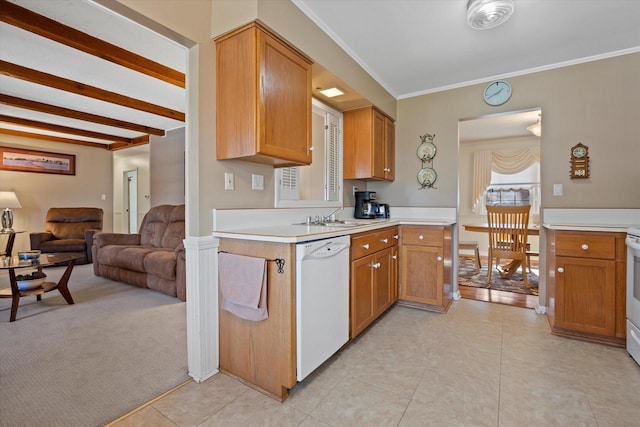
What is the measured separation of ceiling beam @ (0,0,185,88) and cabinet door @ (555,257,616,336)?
4021 millimetres

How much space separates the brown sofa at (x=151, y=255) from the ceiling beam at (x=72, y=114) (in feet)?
5.73

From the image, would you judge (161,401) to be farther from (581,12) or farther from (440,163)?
(581,12)

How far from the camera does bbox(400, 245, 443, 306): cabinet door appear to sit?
289 centimetres

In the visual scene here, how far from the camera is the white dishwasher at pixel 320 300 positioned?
1614 millimetres

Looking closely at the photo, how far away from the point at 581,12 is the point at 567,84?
3.00 feet

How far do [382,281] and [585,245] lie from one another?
5.11 feet

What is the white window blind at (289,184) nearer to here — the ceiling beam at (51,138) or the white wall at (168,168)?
the white wall at (168,168)

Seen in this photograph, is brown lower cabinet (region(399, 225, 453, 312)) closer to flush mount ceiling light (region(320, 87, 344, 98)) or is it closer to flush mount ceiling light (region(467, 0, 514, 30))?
flush mount ceiling light (region(320, 87, 344, 98))

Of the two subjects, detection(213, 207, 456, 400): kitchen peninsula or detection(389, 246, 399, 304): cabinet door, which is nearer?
detection(213, 207, 456, 400): kitchen peninsula

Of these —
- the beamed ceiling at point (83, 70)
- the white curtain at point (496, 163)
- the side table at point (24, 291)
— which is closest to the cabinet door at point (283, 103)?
the beamed ceiling at point (83, 70)

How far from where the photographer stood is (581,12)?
6.93 feet

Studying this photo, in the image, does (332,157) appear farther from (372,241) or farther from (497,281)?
(497,281)

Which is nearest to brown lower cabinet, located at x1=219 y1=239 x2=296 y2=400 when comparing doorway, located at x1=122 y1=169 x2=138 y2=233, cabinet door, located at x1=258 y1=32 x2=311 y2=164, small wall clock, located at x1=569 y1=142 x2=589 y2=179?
cabinet door, located at x1=258 y1=32 x2=311 y2=164

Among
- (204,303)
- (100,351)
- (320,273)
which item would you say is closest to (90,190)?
(100,351)
